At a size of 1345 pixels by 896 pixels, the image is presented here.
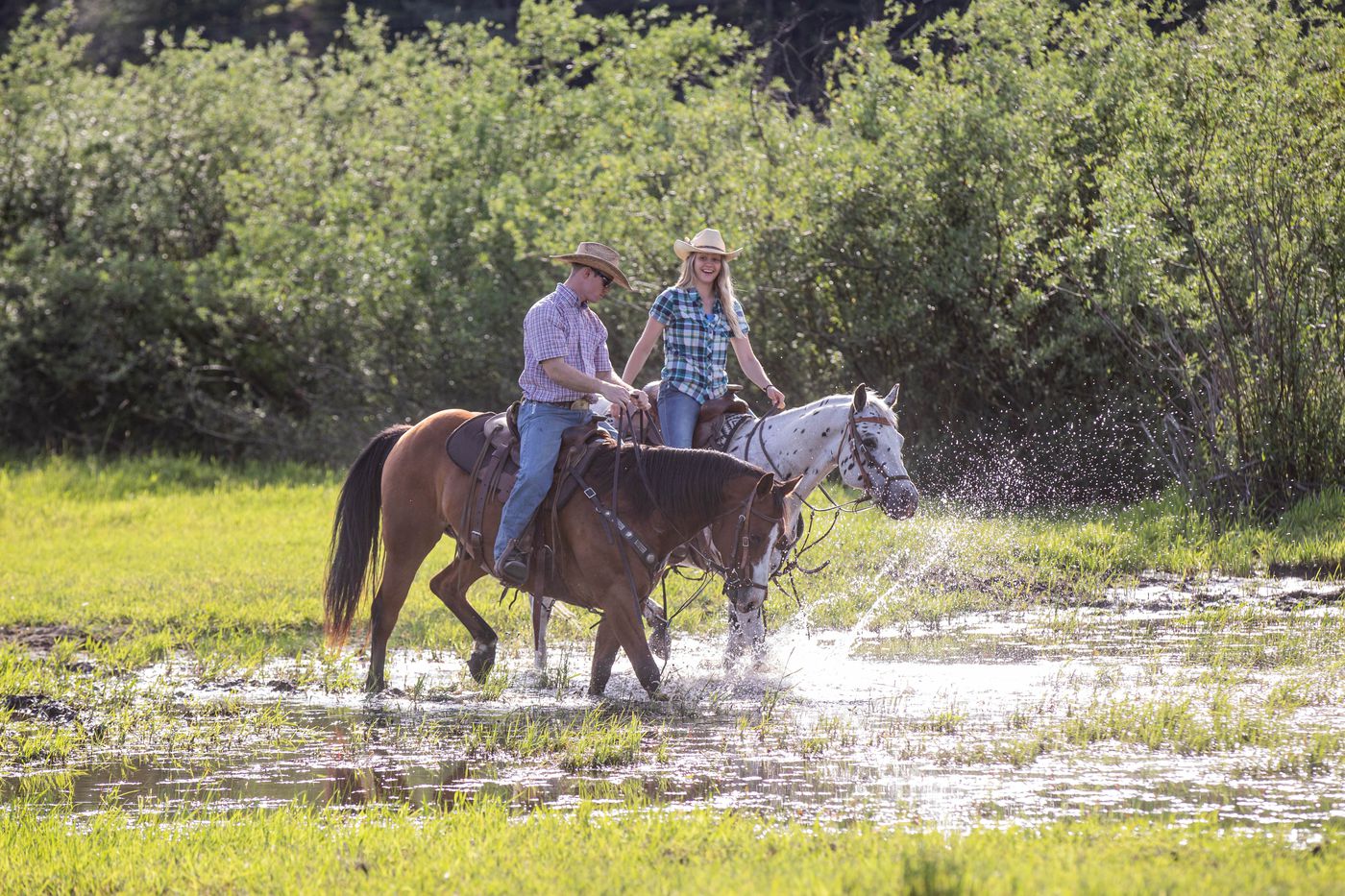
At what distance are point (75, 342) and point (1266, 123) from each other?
18048 mm

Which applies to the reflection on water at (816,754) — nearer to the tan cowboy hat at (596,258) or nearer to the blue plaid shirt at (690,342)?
the blue plaid shirt at (690,342)

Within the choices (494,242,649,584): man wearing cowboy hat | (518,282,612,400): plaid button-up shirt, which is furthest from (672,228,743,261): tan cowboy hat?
(518,282,612,400): plaid button-up shirt

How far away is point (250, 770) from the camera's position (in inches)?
261

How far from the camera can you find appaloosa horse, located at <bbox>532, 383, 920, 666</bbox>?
8703 millimetres

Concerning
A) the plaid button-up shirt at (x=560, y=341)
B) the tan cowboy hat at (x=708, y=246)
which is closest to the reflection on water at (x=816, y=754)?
the plaid button-up shirt at (x=560, y=341)

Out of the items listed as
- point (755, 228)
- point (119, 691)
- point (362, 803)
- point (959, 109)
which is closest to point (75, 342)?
point (755, 228)

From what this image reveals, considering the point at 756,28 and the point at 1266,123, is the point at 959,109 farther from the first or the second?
the point at 756,28

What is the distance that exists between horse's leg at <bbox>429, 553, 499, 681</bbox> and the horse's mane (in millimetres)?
1351

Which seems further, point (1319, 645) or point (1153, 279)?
point (1153, 279)

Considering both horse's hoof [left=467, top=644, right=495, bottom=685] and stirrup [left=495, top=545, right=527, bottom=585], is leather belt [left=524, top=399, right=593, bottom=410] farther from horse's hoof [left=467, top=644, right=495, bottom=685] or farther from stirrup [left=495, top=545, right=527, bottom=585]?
horse's hoof [left=467, top=644, right=495, bottom=685]

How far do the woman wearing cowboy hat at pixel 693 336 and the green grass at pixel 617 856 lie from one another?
3.96 metres

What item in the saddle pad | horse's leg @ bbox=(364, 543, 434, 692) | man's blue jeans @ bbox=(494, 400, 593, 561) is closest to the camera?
man's blue jeans @ bbox=(494, 400, 593, 561)

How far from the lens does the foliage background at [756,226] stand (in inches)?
499

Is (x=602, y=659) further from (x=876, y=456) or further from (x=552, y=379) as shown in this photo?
(x=876, y=456)
